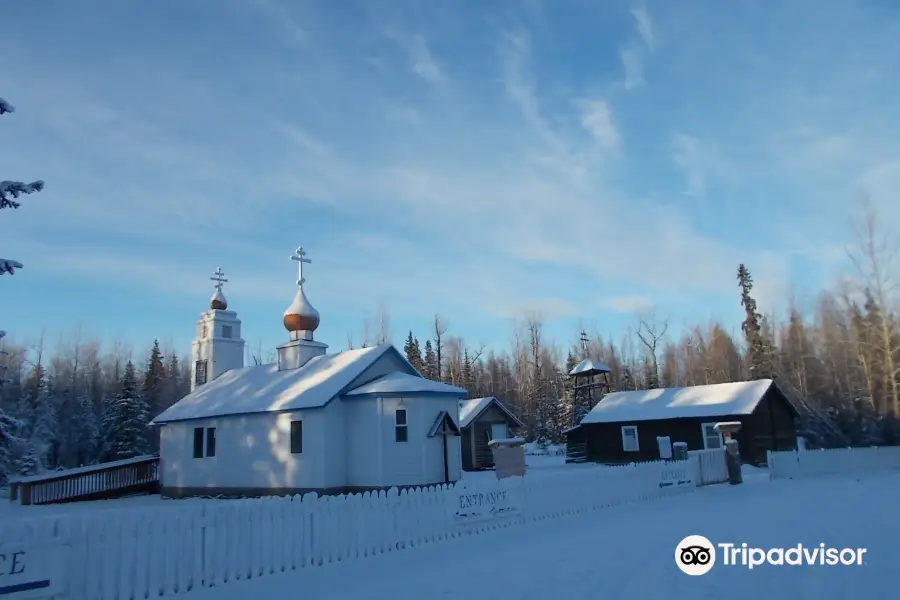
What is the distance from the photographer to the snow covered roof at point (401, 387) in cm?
2317

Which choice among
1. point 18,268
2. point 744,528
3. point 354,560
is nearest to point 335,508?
point 354,560

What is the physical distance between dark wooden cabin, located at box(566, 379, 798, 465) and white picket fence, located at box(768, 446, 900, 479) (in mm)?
4297

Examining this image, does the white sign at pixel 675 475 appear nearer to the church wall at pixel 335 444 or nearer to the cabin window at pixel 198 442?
the church wall at pixel 335 444

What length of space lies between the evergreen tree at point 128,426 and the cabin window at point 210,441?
67.6ft

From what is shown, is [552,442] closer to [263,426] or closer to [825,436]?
[825,436]

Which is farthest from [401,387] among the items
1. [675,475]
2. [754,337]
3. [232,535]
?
[754,337]

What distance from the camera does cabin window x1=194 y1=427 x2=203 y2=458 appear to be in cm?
2778

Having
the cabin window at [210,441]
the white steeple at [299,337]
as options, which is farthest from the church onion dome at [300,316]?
the cabin window at [210,441]

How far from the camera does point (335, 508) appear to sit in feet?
35.1

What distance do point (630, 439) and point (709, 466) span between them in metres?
13.9

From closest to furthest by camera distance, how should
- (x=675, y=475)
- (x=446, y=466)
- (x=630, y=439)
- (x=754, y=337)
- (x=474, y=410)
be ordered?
(x=675, y=475), (x=446, y=466), (x=630, y=439), (x=474, y=410), (x=754, y=337)

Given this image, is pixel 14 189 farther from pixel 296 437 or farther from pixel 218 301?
pixel 218 301

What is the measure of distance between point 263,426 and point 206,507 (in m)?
16.6

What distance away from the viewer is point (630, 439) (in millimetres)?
37094
